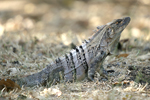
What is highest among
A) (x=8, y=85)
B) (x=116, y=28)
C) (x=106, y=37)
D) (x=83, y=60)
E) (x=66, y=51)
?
(x=116, y=28)

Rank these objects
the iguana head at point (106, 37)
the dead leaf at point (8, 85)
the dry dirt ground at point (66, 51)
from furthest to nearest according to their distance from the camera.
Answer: the iguana head at point (106, 37), the dead leaf at point (8, 85), the dry dirt ground at point (66, 51)

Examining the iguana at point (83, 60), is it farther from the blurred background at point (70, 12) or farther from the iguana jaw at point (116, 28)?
the blurred background at point (70, 12)

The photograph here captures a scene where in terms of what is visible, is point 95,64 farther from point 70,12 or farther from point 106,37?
point 70,12

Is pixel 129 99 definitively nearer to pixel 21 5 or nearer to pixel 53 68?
pixel 53 68

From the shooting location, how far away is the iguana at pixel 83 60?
4.42 metres

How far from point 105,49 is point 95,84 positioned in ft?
3.08

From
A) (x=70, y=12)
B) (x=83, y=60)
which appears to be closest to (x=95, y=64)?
(x=83, y=60)

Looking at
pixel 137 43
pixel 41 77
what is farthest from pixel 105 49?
pixel 137 43

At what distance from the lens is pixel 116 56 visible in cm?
554

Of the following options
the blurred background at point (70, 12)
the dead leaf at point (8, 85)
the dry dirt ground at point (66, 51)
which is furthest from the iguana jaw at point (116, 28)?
the blurred background at point (70, 12)

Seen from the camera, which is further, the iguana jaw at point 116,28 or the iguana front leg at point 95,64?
the iguana jaw at point 116,28

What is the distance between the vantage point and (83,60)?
4.64 m

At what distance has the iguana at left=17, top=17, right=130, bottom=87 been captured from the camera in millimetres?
4422

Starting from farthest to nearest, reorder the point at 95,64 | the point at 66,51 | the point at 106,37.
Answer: the point at 66,51
the point at 106,37
the point at 95,64
